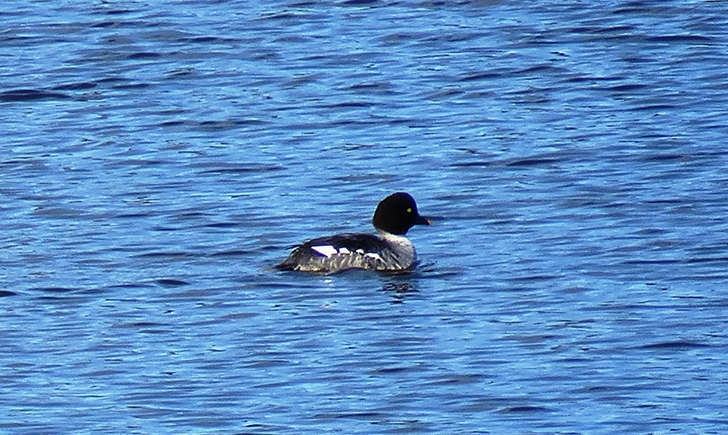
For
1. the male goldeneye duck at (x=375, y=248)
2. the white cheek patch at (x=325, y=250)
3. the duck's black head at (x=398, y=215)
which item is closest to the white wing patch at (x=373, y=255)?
the male goldeneye duck at (x=375, y=248)

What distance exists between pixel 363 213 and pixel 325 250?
2.50m

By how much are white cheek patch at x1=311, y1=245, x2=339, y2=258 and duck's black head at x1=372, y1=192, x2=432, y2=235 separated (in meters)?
1.12

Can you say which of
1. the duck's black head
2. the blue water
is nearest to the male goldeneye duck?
the duck's black head

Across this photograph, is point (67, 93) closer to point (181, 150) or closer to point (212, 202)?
point (181, 150)

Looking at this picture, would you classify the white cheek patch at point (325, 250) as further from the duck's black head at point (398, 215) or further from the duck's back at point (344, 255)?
the duck's black head at point (398, 215)

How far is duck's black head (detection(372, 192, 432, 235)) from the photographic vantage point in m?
18.9

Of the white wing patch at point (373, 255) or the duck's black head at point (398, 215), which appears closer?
the white wing patch at point (373, 255)

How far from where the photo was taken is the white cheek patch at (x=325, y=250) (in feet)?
58.1

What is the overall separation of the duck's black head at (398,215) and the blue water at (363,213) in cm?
32

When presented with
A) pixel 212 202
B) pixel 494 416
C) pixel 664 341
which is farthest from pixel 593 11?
pixel 494 416

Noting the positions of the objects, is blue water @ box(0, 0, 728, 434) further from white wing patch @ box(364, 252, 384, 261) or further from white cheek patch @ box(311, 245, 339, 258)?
white wing patch @ box(364, 252, 384, 261)

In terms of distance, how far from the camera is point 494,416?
43.0ft

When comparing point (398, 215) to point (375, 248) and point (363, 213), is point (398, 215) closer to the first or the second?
point (375, 248)

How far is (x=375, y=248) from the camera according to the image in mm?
18484
